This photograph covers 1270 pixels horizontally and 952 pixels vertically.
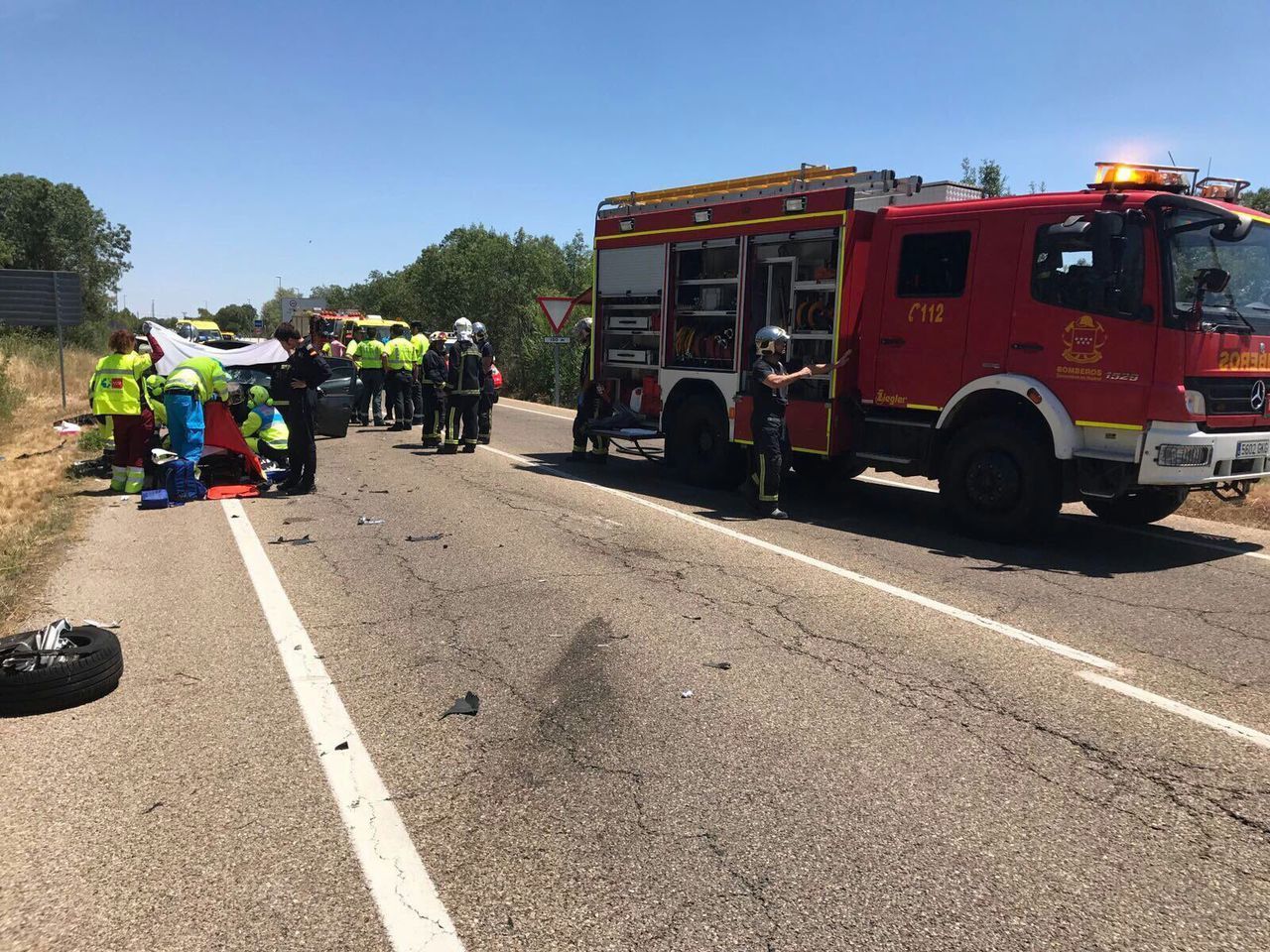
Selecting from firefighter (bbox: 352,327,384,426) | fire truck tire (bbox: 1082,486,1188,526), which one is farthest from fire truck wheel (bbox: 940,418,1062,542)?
firefighter (bbox: 352,327,384,426)

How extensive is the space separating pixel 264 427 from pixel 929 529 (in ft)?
25.3

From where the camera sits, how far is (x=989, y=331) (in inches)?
308

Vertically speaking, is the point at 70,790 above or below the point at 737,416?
below

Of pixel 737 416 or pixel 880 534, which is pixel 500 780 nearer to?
pixel 880 534

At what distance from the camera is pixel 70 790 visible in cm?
348

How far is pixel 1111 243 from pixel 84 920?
7471 millimetres

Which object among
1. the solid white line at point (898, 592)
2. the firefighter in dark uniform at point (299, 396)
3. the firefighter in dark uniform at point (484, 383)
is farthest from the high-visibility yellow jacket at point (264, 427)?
the solid white line at point (898, 592)

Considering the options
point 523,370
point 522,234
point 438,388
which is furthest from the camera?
point 522,234

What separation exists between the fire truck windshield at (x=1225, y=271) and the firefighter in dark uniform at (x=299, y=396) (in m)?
8.25

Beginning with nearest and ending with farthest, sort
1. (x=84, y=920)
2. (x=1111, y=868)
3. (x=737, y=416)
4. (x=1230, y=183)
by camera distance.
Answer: (x=84, y=920)
(x=1111, y=868)
(x=1230, y=183)
(x=737, y=416)

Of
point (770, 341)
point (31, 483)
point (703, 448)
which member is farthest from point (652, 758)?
point (31, 483)

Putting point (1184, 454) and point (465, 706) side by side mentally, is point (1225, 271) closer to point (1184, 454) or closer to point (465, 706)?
point (1184, 454)

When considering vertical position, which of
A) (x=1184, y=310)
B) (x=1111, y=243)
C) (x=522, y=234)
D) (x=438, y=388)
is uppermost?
(x=522, y=234)

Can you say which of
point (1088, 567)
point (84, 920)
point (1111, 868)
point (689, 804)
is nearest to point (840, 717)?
point (689, 804)
